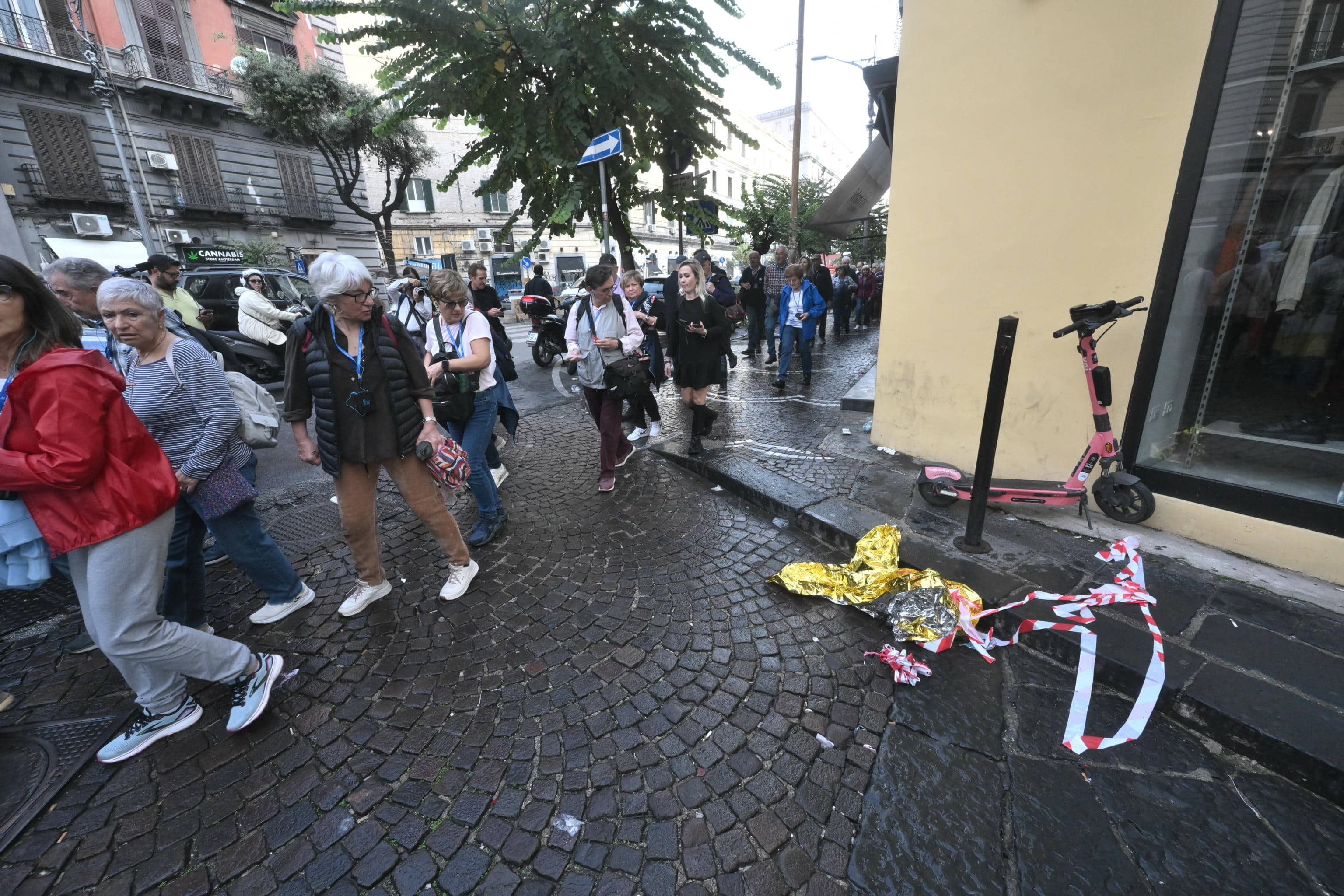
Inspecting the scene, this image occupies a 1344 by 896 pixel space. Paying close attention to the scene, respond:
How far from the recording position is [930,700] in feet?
7.73

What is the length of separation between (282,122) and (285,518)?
2148 cm

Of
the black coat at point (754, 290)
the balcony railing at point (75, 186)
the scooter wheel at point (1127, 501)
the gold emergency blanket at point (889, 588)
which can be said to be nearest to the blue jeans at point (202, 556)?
the gold emergency blanket at point (889, 588)

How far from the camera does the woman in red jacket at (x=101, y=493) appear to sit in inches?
70.6

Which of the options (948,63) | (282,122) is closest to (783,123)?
(282,122)

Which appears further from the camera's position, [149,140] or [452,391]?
[149,140]

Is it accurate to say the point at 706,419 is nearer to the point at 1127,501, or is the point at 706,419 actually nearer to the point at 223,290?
the point at 1127,501

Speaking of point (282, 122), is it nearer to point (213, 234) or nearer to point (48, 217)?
point (213, 234)

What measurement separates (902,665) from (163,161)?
86.3 ft

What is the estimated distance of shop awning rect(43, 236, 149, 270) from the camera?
16.1 m

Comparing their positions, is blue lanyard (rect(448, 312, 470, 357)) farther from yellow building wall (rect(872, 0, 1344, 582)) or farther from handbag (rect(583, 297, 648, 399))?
yellow building wall (rect(872, 0, 1344, 582))

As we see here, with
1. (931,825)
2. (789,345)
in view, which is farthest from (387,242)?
(931,825)

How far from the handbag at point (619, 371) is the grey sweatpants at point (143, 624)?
285cm

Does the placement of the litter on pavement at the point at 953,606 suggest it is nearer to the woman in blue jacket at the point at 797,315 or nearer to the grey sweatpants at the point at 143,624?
the grey sweatpants at the point at 143,624

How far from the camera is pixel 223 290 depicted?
9.41 metres
